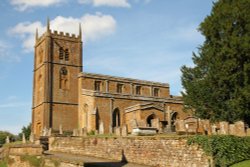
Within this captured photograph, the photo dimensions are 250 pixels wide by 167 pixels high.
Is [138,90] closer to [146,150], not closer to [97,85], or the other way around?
[97,85]

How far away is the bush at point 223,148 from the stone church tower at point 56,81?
32143 millimetres

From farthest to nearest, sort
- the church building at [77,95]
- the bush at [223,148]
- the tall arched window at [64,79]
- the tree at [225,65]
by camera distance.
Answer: the tall arched window at [64,79] < the church building at [77,95] < the tree at [225,65] < the bush at [223,148]

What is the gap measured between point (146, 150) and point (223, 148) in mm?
Result: 4869

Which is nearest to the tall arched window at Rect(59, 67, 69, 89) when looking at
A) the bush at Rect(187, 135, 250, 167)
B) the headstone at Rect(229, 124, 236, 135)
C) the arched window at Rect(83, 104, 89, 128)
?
the arched window at Rect(83, 104, 89, 128)

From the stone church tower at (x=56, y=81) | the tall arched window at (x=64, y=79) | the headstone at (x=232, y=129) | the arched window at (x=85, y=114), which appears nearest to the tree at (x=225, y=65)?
the headstone at (x=232, y=129)

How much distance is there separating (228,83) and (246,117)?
3028mm

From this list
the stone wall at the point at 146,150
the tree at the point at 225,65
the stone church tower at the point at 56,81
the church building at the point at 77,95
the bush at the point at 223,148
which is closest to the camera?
the bush at the point at 223,148

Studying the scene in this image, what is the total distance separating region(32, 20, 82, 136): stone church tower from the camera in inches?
1850

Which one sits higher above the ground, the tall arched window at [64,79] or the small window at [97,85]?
the tall arched window at [64,79]

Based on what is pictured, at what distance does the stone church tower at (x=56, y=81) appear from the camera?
47.0m

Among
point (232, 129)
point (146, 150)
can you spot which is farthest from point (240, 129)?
point (146, 150)

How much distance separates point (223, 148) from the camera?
16.2 m

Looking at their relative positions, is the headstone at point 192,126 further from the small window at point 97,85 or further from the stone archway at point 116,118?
the small window at point 97,85

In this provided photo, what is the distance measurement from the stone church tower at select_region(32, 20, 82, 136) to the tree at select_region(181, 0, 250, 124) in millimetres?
20929
